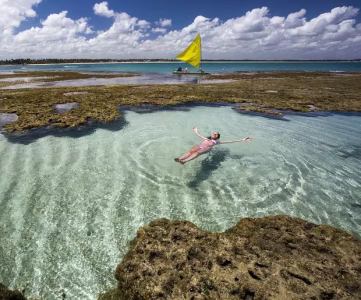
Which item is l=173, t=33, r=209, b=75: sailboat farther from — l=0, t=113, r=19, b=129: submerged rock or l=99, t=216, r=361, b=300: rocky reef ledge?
l=99, t=216, r=361, b=300: rocky reef ledge

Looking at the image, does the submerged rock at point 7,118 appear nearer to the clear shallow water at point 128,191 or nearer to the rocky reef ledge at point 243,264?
the clear shallow water at point 128,191

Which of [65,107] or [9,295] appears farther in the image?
[65,107]

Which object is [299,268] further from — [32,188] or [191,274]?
[32,188]

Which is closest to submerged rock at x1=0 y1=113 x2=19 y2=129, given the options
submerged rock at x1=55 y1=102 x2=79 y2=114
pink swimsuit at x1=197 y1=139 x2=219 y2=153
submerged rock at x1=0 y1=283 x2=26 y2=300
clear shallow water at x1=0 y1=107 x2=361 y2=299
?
submerged rock at x1=55 y1=102 x2=79 y2=114

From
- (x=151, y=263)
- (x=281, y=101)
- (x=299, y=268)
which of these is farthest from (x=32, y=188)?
(x=281, y=101)

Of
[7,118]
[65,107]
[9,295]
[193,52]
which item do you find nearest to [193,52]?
[193,52]

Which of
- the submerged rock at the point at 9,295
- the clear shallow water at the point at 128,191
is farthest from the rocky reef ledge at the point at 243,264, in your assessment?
the submerged rock at the point at 9,295

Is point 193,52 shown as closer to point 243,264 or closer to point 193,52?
point 193,52
